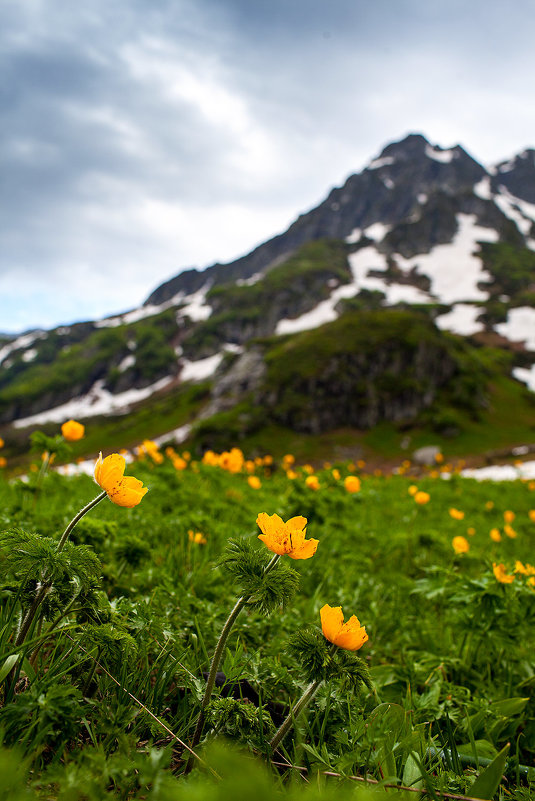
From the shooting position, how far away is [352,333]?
2931 inches

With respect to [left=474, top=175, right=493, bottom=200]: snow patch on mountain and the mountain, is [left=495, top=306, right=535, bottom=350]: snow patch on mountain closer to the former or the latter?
the mountain

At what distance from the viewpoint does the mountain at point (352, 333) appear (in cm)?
6844

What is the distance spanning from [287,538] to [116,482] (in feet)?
2.22

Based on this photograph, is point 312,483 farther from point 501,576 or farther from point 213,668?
point 213,668

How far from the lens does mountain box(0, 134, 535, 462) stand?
225ft

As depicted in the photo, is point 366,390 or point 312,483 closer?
point 312,483

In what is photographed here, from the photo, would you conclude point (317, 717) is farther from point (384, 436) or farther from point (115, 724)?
point (384, 436)

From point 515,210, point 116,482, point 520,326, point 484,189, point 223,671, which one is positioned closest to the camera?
point 116,482

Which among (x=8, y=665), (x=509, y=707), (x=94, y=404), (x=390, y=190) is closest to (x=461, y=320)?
(x=390, y=190)

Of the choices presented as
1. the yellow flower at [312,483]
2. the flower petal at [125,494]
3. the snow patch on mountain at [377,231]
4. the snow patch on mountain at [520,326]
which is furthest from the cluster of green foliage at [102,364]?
the flower petal at [125,494]

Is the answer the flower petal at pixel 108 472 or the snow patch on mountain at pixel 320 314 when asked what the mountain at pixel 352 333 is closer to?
the snow patch on mountain at pixel 320 314

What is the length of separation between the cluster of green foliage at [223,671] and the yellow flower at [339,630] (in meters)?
0.09

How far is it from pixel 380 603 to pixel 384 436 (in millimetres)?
62375

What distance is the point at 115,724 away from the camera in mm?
1418
